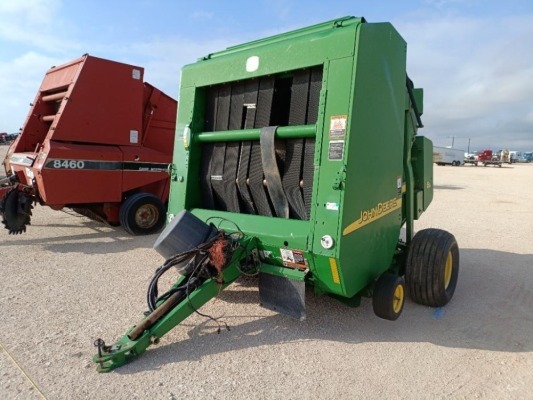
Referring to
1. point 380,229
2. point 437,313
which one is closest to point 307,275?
point 380,229

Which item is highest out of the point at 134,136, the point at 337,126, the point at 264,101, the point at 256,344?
the point at 264,101

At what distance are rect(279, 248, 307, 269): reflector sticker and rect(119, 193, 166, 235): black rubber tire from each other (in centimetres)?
409

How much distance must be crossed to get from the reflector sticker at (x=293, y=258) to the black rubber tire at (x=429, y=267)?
1.33 meters

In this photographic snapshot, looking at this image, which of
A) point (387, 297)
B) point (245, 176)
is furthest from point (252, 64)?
point (387, 297)

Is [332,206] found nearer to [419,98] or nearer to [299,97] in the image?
[299,97]

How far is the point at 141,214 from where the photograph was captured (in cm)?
668

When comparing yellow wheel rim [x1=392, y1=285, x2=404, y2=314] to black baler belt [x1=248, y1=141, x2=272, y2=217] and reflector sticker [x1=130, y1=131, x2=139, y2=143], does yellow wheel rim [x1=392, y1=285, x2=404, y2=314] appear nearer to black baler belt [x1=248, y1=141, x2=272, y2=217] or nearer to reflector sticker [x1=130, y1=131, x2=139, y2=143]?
black baler belt [x1=248, y1=141, x2=272, y2=217]

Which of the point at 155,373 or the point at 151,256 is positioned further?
the point at 151,256

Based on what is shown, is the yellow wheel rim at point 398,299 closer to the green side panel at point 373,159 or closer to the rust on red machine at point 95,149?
the green side panel at point 373,159

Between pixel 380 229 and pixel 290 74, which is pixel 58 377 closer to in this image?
pixel 380 229

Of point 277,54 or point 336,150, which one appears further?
point 277,54

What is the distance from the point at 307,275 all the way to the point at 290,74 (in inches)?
66.9

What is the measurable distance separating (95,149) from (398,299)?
5103mm

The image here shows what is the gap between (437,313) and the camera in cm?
378
